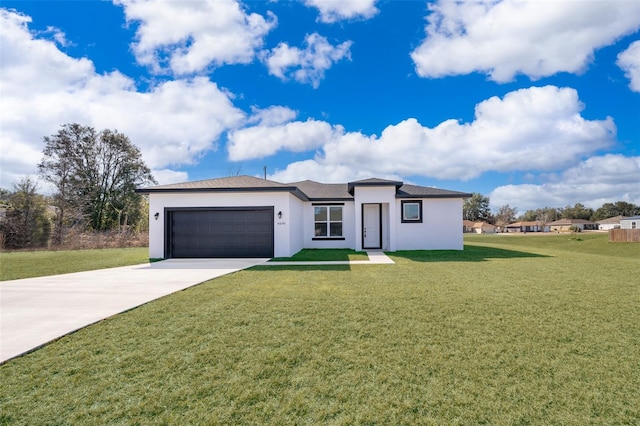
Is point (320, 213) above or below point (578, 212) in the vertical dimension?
below

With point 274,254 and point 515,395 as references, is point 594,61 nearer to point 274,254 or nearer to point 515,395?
point 274,254

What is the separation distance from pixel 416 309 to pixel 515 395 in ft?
8.23

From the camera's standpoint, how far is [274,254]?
13.9m

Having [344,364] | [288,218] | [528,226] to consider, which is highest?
[288,218]

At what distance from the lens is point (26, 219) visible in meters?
21.1

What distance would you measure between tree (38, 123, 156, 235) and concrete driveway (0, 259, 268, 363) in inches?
754

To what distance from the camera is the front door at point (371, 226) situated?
17.5 m

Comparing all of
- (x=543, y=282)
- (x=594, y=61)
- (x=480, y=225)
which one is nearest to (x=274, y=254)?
(x=543, y=282)

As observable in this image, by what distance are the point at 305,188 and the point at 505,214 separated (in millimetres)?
77026

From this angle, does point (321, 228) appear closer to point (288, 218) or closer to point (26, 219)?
point (288, 218)

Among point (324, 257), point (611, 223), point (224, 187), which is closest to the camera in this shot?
point (324, 257)

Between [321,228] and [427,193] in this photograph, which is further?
[321,228]

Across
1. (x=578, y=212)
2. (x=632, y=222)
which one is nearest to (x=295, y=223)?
(x=632, y=222)

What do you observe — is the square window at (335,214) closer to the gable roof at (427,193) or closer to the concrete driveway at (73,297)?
the gable roof at (427,193)
